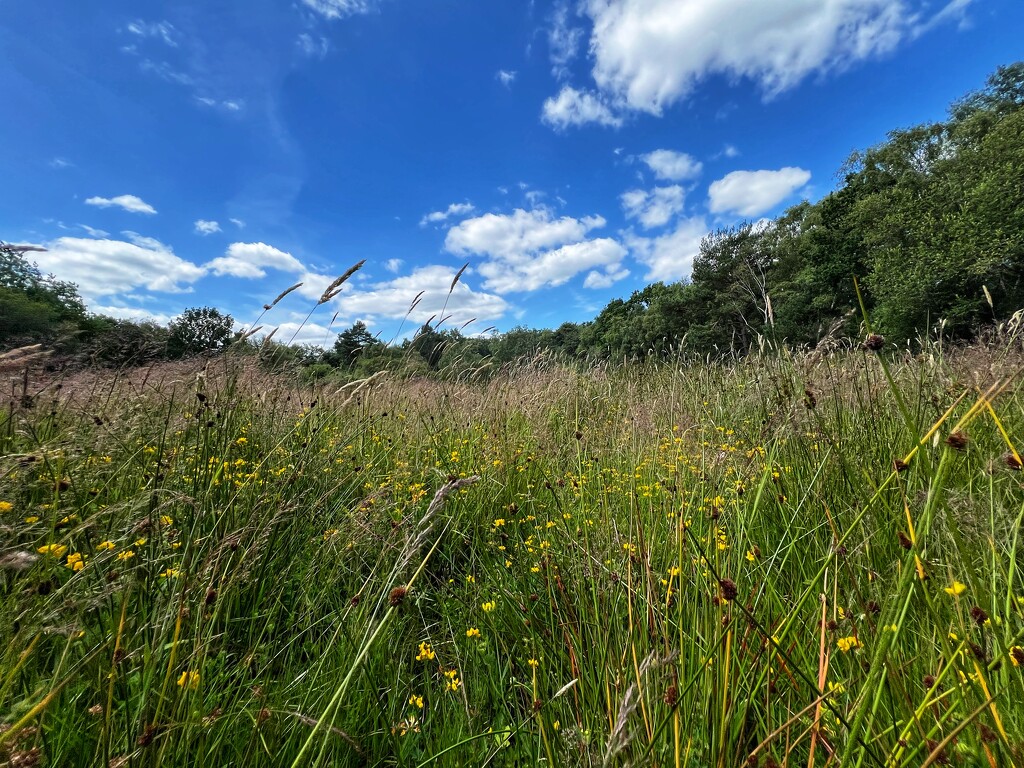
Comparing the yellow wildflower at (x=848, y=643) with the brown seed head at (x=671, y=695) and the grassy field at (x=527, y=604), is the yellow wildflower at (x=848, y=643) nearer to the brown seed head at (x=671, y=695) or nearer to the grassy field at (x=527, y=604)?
the grassy field at (x=527, y=604)

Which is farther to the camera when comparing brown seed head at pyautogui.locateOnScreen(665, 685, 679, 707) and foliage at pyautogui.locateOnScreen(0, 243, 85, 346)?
foliage at pyautogui.locateOnScreen(0, 243, 85, 346)

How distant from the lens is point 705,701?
2.92 ft

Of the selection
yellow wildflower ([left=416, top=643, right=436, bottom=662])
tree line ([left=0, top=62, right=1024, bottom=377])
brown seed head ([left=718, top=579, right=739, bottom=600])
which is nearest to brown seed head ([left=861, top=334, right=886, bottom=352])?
brown seed head ([left=718, top=579, right=739, bottom=600])

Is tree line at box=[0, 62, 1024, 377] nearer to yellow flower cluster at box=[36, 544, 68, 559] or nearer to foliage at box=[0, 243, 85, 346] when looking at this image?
foliage at box=[0, 243, 85, 346]

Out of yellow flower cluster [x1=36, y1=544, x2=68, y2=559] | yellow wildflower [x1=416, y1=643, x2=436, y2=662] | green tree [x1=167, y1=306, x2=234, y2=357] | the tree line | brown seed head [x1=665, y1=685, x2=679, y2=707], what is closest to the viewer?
brown seed head [x1=665, y1=685, x2=679, y2=707]

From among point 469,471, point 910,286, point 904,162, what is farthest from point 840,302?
point 469,471

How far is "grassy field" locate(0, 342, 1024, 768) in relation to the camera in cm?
78

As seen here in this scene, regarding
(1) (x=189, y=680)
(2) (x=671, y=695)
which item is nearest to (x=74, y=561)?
(1) (x=189, y=680)

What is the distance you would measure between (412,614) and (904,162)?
3304 centimetres

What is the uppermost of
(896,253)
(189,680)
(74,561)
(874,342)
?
(896,253)

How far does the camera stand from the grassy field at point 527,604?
78 cm

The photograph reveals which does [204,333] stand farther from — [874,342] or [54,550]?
[874,342]

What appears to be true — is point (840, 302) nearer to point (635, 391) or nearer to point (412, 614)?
point (635, 391)

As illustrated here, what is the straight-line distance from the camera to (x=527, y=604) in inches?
59.2
